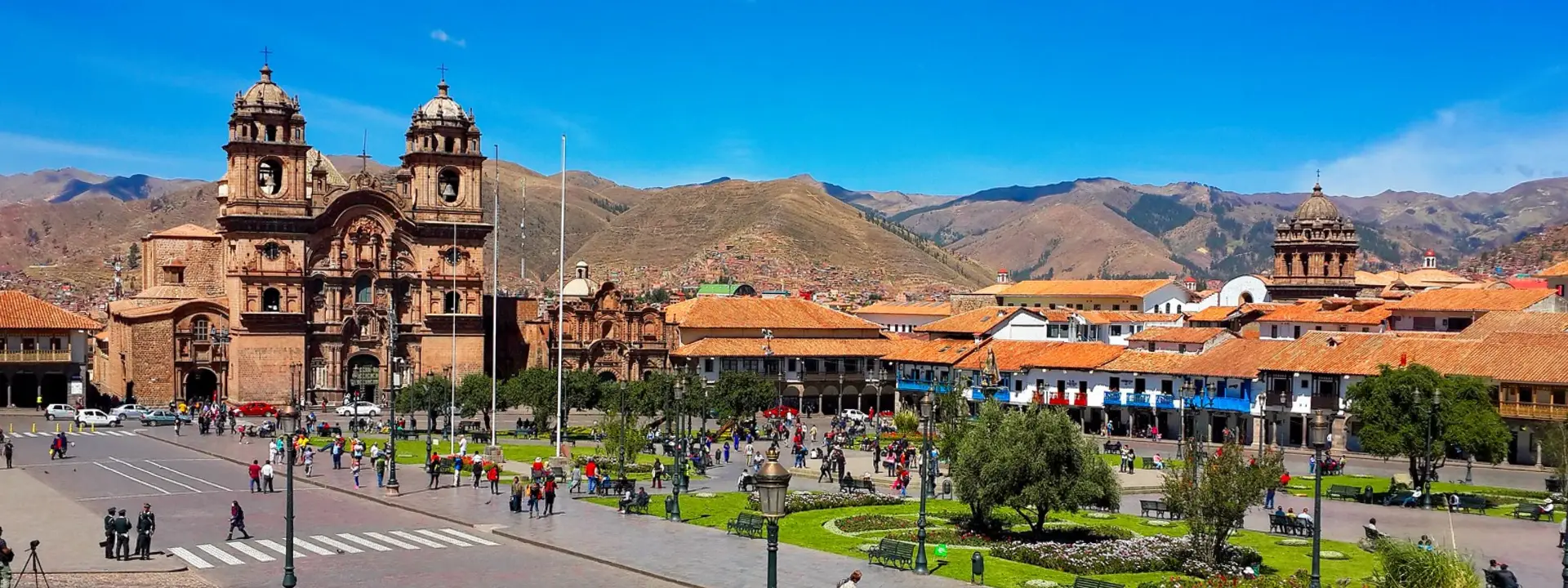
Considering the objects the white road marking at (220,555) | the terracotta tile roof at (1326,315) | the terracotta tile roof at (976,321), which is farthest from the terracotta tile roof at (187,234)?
the terracotta tile roof at (1326,315)

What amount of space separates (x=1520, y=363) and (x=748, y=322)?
45.4 meters

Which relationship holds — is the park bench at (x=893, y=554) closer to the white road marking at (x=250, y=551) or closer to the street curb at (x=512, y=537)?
the street curb at (x=512, y=537)

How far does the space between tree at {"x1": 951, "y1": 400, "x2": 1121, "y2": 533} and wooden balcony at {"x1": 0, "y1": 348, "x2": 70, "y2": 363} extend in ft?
189

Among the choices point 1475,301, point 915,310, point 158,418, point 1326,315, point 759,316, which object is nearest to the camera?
point 158,418

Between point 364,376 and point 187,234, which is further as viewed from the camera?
point 187,234

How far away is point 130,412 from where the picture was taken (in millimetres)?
74688

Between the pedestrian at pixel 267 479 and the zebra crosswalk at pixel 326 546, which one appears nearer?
the zebra crosswalk at pixel 326 546

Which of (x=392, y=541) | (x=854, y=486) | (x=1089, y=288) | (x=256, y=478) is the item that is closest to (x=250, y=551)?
(x=392, y=541)

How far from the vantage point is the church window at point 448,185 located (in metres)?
86.6

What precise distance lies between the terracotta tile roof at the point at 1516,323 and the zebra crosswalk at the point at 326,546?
4944cm

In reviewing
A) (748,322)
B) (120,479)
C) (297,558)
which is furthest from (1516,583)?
(748,322)

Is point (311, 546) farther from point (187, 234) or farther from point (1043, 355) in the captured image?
point (187, 234)

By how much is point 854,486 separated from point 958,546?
11.7 meters

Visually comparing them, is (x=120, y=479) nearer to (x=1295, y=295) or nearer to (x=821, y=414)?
(x=821, y=414)
